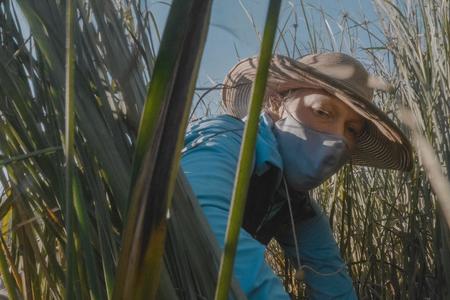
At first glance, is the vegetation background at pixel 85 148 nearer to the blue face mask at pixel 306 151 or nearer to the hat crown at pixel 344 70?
the blue face mask at pixel 306 151

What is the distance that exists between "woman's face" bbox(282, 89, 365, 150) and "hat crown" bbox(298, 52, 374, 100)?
1.8 inches

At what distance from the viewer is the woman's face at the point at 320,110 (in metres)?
1.31

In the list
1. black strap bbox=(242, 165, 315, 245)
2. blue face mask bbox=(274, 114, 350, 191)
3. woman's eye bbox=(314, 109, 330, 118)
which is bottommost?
black strap bbox=(242, 165, 315, 245)

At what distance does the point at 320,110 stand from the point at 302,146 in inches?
3.7

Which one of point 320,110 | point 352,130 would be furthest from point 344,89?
point 352,130

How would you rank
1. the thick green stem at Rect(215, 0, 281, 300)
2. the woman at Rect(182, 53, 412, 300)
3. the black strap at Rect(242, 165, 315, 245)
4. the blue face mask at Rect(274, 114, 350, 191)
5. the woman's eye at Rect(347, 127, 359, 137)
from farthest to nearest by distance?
1. the woman's eye at Rect(347, 127, 359, 137)
2. the blue face mask at Rect(274, 114, 350, 191)
3. the black strap at Rect(242, 165, 315, 245)
4. the woman at Rect(182, 53, 412, 300)
5. the thick green stem at Rect(215, 0, 281, 300)

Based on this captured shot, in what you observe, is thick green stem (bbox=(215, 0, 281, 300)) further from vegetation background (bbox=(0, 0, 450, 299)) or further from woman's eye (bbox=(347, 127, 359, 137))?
woman's eye (bbox=(347, 127, 359, 137))

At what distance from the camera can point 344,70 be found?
1.35 metres

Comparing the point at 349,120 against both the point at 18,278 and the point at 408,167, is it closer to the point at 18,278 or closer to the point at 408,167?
the point at 408,167

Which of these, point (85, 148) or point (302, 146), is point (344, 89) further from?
point (85, 148)

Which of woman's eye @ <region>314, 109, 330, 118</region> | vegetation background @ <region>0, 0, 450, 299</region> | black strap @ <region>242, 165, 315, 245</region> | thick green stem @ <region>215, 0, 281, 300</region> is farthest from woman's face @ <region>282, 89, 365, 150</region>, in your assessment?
thick green stem @ <region>215, 0, 281, 300</region>

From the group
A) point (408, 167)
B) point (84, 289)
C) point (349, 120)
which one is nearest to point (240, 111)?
point (349, 120)

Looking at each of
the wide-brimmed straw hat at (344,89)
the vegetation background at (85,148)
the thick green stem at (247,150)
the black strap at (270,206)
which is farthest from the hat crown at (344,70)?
the thick green stem at (247,150)

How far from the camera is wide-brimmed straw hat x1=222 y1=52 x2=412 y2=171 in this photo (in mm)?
1251
